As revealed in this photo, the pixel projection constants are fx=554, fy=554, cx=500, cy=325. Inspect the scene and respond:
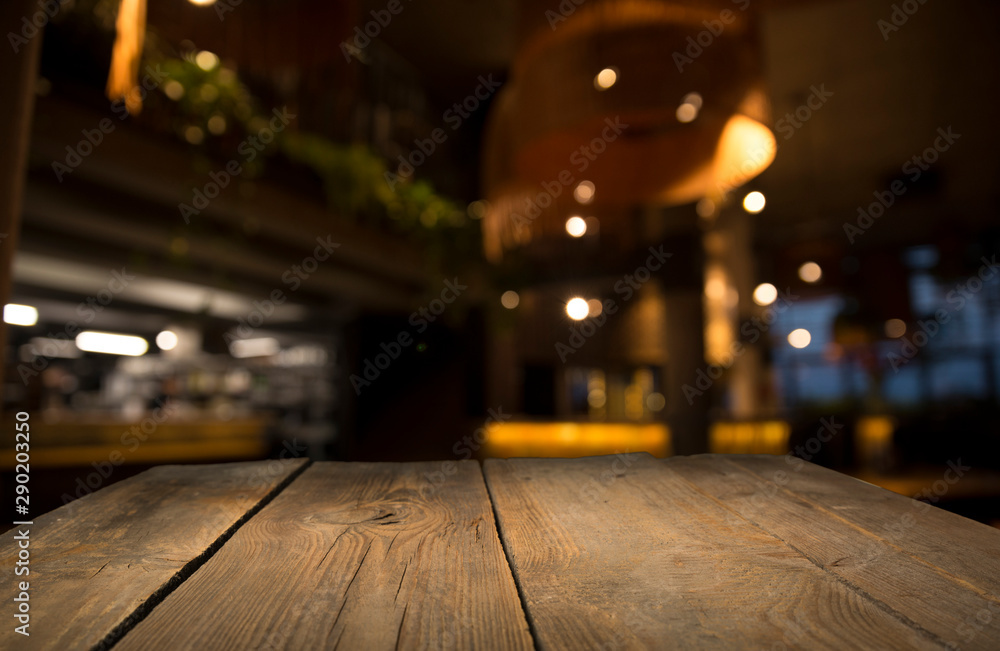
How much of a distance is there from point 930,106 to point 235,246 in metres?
7.40

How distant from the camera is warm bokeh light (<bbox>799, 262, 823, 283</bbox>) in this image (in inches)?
246

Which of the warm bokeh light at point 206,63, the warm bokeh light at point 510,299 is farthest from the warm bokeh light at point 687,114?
the warm bokeh light at point 510,299

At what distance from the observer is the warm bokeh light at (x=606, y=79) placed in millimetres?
2145

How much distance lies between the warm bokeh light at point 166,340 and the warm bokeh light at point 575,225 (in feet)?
29.0

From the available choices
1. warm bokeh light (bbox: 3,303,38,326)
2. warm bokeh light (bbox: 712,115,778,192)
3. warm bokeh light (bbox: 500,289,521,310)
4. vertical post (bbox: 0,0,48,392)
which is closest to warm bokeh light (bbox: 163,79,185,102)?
vertical post (bbox: 0,0,48,392)

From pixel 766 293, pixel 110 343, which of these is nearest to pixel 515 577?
pixel 766 293

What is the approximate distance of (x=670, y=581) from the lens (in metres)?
0.67

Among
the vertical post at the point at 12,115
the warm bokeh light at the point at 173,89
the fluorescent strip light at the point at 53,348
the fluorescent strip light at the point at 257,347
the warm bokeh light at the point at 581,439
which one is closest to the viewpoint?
the vertical post at the point at 12,115

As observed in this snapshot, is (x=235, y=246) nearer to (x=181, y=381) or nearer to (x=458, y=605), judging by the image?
(x=458, y=605)

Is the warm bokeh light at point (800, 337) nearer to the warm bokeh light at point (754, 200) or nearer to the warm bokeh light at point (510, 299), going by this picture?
the warm bokeh light at point (510, 299)

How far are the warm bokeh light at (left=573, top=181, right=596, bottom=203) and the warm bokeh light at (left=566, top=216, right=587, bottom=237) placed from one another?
0.42ft

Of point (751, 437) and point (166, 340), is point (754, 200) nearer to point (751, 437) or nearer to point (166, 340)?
point (751, 437)

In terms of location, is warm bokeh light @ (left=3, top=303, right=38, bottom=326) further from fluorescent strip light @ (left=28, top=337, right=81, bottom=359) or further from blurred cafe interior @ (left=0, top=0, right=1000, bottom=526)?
fluorescent strip light @ (left=28, top=337, right=81, bottom=359)

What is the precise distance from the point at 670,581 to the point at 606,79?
1968 millimetres
